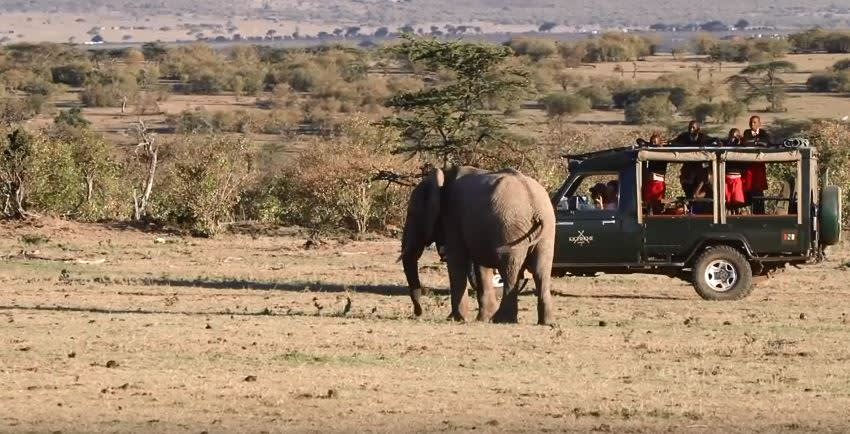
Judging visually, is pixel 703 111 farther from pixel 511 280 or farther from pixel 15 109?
pixel 511 280

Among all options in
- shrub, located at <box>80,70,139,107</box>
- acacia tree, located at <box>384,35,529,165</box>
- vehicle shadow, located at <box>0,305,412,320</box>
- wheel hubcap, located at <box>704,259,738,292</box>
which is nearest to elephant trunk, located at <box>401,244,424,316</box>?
vehicle shadow, located at <box>0,305,412,320</box>

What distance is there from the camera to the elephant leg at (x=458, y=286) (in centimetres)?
1967

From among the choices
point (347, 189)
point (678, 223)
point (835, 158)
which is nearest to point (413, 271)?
point (678, 223)

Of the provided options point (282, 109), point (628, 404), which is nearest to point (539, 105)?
point (282, 109)

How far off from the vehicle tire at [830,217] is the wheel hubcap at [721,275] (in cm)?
128

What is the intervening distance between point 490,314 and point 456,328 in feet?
3.65

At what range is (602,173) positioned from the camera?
74.9 ft

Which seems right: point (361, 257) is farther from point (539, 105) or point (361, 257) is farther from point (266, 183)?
point (539, 105)

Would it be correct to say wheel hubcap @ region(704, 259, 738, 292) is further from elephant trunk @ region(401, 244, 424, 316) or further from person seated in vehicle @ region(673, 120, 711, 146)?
elephant trunk @ region(401, 244, 424, 316)

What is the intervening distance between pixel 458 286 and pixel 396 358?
3.51m

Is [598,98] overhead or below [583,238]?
below

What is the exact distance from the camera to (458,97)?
29.3 meters

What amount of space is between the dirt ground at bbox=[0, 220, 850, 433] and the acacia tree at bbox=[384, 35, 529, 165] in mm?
3635

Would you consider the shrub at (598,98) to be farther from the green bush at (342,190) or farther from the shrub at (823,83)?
the green bush at (342,190)
